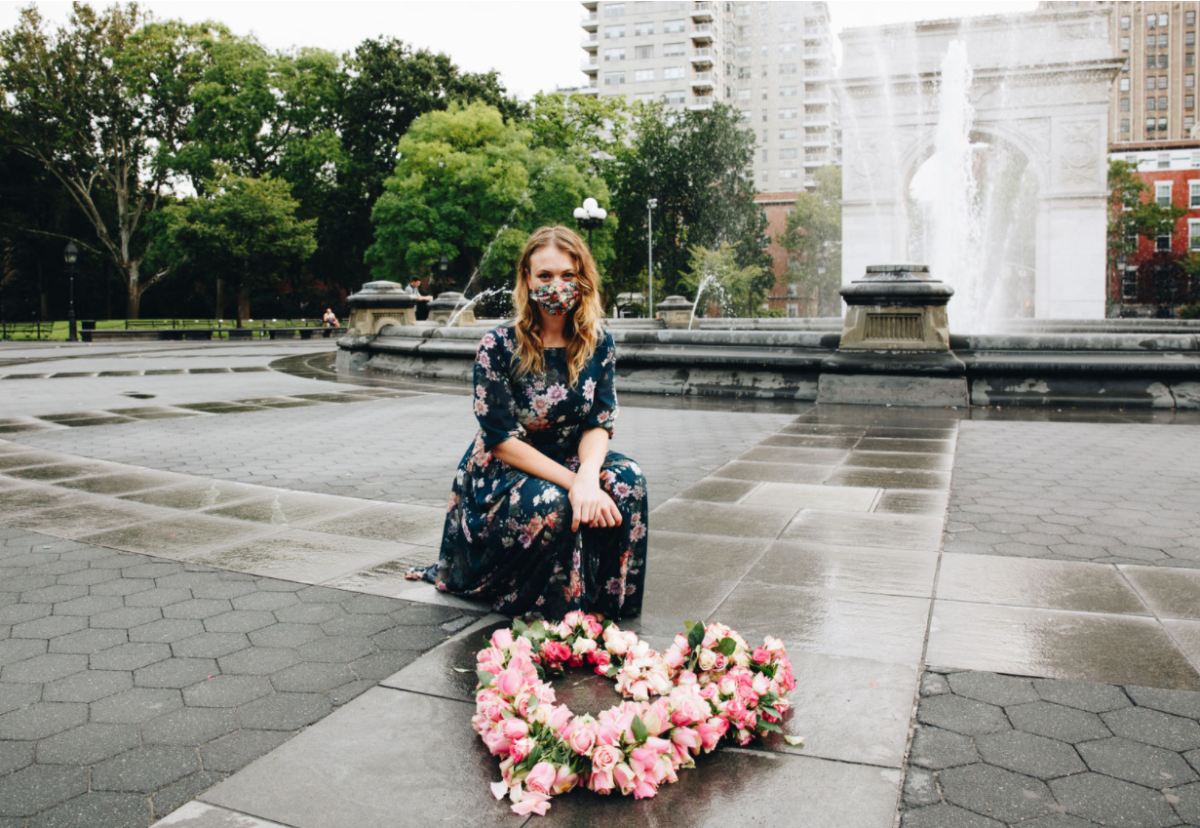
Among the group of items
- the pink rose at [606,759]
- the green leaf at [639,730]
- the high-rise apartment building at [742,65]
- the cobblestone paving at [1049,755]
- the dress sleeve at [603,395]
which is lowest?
the cobblestone paving at [1049,755]

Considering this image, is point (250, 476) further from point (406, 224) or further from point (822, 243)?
point (822, 243)

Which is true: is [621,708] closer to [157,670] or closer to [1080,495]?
[157,670]

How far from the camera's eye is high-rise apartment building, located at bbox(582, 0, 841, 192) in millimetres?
86062

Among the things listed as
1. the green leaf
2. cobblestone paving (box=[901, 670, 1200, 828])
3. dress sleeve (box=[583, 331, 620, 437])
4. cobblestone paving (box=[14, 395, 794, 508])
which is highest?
dress sleeve (box=[583, 331, 620, 437])

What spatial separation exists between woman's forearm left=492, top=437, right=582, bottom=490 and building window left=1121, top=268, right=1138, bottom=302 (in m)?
77.7

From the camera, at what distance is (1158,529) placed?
474 cm

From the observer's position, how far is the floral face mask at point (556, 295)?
10.9ft

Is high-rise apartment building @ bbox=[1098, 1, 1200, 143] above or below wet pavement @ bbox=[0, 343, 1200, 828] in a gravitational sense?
above

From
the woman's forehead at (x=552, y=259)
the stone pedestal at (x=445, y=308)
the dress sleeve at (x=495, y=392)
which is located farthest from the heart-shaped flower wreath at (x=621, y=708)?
the stone pedestal at (x=445, y=308)

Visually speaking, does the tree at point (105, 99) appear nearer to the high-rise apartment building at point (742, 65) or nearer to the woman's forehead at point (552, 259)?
the woman's forehead at point (552, 259)

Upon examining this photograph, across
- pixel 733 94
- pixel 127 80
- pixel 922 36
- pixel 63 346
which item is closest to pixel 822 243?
pixel 733 94

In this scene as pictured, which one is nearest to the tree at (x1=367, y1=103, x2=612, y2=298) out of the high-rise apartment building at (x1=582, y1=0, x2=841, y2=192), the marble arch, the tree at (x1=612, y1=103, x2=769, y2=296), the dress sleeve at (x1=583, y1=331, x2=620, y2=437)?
the tree at (x1=612, y1=103, x2=769, y2=296)

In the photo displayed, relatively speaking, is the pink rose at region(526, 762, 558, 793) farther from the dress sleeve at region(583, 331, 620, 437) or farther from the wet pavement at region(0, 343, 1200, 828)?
the dress sleeve at region(583, 331, 620, 437)

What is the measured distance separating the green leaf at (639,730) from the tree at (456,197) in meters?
36.0
